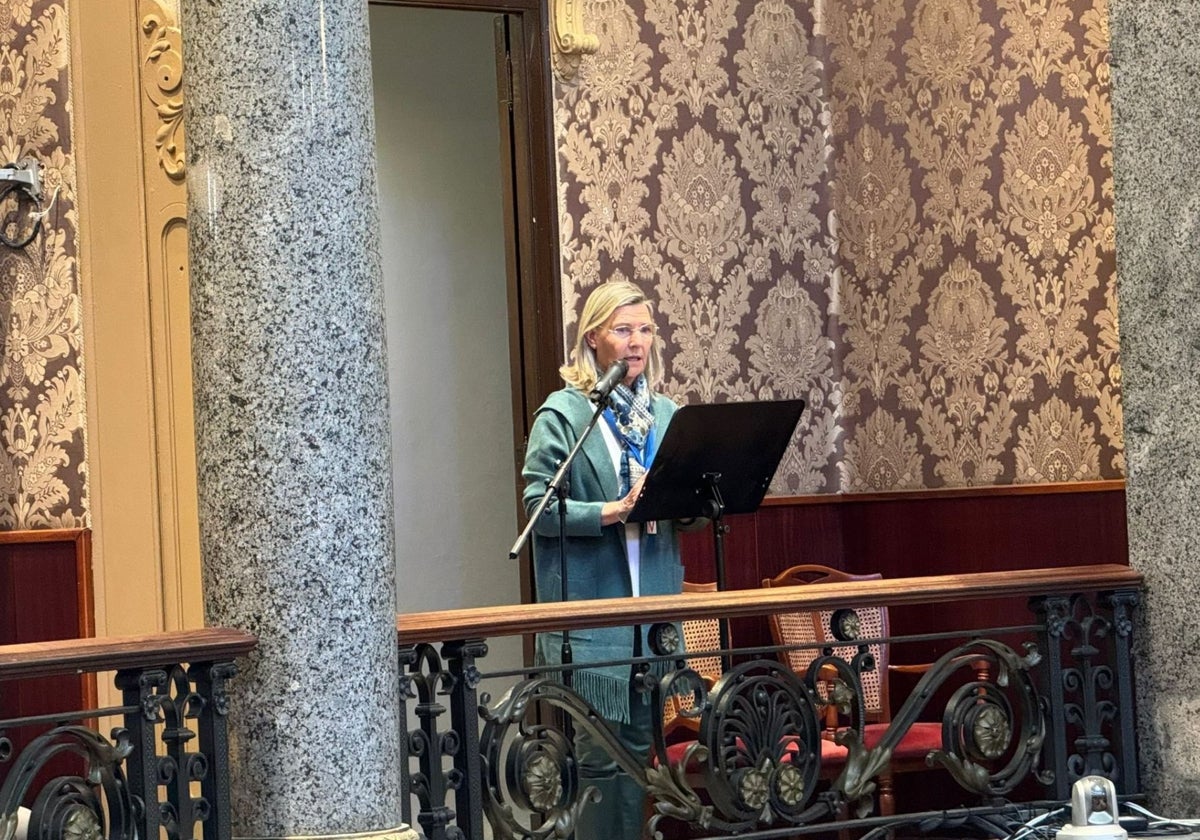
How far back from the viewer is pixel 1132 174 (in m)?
4.39

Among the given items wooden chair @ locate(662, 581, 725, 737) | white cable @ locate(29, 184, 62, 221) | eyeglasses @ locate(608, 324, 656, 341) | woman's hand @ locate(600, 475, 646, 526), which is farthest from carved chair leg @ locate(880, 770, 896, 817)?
white cable @ locate(29, 184, 62, 221)

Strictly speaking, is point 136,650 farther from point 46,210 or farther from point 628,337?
point 46,210

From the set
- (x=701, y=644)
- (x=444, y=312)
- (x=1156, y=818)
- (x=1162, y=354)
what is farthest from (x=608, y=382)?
(x=444, y=312)

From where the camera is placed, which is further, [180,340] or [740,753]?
[180,340]

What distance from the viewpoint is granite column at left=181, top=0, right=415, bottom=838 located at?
131 inches

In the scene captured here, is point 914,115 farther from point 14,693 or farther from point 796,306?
point 14,693

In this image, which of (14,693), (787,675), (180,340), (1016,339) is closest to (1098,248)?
(1016,339)

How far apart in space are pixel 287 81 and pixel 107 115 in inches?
94.0

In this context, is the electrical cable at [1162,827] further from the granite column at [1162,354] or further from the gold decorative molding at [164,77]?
the gold decorative molding at [164,77]

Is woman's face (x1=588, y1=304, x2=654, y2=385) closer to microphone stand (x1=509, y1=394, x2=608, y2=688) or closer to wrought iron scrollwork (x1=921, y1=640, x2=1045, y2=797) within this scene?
microphone stand (x1=509, y1=394, x2=608, y2=688)

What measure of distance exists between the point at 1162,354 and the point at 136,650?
8.19 ft

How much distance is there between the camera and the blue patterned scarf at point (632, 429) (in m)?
4.53

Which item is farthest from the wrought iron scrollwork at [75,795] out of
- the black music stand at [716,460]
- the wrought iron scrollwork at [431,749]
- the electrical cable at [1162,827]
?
the electrical cable at [1162,827]

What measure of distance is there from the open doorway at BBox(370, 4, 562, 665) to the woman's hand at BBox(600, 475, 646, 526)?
11.1 ft
